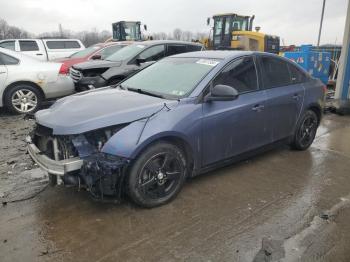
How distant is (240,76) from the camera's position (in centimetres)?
436

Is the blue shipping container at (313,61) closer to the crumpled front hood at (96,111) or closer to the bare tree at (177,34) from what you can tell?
the crumpled front hood at (96,111)

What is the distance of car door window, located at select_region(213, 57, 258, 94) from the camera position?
4.15 metres

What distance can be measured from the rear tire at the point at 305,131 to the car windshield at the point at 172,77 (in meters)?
1.98

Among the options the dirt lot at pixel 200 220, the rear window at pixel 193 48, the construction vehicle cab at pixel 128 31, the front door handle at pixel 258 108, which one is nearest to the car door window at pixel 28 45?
the construction vehicle cab at pixel 128 31

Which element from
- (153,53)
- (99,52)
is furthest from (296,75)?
(99,52)

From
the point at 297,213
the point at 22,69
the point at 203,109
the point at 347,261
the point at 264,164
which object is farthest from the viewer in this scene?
the point at 22,69

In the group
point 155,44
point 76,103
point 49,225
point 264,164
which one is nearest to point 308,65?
point 155,44

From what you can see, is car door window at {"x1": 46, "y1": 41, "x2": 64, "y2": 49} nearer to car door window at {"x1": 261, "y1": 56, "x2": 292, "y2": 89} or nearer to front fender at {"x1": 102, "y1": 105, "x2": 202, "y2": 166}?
car door window at {"x1": 261, "y1": 56, "x2": 292, "y2": 89}

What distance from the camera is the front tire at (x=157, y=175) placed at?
337cm

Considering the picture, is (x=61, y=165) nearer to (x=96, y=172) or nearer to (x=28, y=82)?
(x=96, y=172)

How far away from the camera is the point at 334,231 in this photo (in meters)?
3.26

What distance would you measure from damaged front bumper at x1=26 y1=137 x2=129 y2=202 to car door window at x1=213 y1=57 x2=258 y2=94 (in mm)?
1577

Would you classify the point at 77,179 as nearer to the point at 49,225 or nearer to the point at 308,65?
the point at 49,225

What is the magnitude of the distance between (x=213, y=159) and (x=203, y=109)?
Answer: 2.05ft
